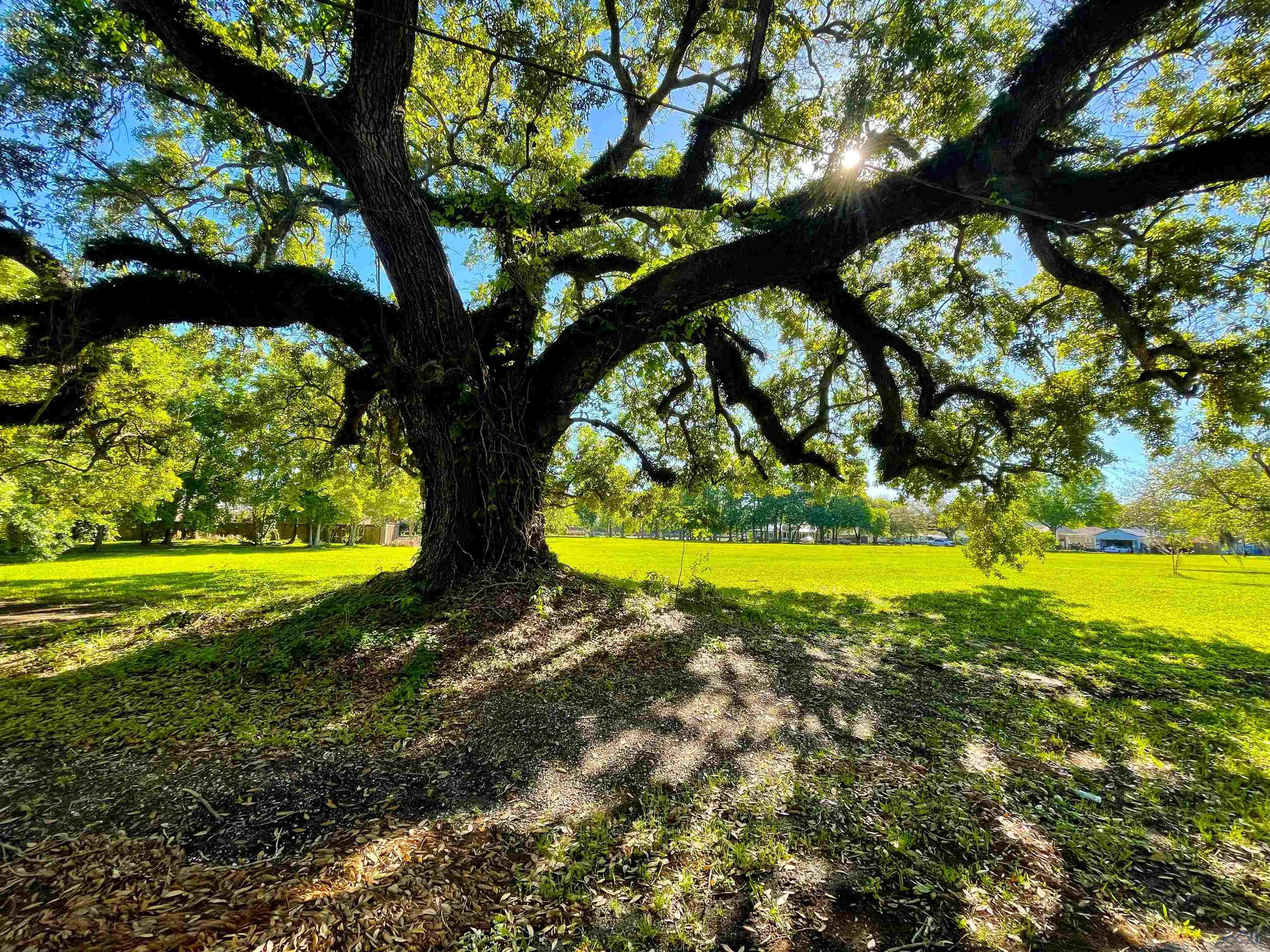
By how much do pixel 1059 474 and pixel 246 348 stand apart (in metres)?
16.0

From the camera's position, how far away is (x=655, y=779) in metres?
2.48

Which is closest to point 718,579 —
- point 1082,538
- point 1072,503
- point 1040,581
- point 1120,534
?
point 1040,581

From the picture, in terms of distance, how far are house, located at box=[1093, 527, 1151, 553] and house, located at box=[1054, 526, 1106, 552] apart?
0.47 meters

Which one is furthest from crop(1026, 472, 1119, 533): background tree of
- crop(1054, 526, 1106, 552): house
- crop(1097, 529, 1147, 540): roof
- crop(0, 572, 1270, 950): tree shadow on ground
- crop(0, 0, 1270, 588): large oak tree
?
crop(1097, 529, 1147, 540): roof

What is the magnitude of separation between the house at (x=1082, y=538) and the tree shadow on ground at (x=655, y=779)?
9754 centimetres

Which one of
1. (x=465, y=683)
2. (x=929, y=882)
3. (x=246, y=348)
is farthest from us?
(x=246, y=348)

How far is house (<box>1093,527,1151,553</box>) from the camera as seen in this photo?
226 ft

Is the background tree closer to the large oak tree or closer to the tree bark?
the large oak tree

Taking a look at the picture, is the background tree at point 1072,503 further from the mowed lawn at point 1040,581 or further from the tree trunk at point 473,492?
the tree trunk at point 473,492

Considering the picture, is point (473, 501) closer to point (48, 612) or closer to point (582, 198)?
point (582, 198)

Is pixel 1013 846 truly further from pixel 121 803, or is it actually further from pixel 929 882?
pixel 121 803

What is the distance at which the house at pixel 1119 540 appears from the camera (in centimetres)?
6888

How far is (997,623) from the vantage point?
7766 millimetres

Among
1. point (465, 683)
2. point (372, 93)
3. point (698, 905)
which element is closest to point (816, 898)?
point (698, 905)
